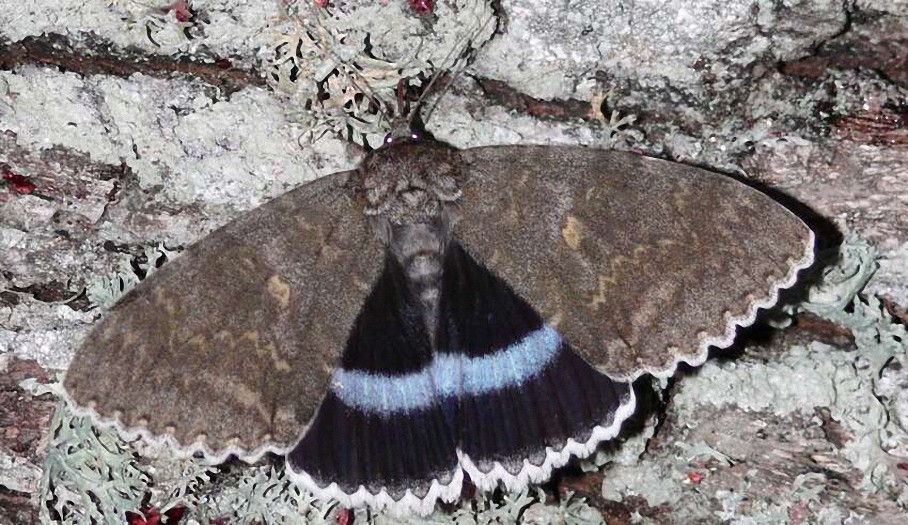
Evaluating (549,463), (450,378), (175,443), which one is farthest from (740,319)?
(175,443)

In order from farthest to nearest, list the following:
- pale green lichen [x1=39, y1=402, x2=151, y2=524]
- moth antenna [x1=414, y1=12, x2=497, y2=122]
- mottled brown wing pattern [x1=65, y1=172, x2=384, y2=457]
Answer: pale green lichen [x1=39, y1=402, x2=151, y2=524], moth antenna [x1=414, y1=12, x2=497, y2=122], mottled brown wing pattern [x1=65, y1=172, x2=384, y2=457]

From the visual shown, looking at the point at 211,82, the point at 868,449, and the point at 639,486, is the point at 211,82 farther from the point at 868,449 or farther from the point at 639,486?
the point at 868,449

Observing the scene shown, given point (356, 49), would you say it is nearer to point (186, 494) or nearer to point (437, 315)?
point (437, 315)

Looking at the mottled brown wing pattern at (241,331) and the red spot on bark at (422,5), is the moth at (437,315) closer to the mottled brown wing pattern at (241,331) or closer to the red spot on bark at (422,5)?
the mottled brown wing pattern at (241,331)

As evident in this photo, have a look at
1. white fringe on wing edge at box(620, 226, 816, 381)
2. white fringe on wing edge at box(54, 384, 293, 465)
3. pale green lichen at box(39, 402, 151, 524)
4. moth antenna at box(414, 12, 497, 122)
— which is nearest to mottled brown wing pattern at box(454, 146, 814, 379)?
white fringe on wing edge at box(620, 226, 816, 381)

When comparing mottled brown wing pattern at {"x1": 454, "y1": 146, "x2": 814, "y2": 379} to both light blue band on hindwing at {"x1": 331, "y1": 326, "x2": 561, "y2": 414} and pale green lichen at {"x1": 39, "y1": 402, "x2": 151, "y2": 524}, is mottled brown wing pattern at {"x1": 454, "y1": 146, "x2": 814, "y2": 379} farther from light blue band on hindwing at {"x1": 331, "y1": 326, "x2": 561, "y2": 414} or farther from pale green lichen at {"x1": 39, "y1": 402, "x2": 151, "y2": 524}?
pale green lichen at {"x1": 39, "y1": 402, "x2": 151, "y2": 524}
